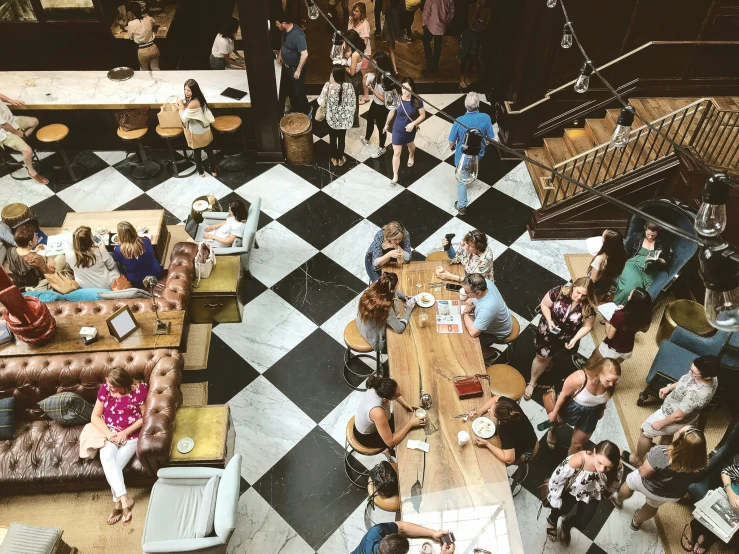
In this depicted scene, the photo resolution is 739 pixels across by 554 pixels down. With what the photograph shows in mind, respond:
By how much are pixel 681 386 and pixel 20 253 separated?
5694 mm

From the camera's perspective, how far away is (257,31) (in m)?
6.48

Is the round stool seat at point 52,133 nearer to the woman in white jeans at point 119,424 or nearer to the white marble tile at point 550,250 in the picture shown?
the woman in white jeans at point 119,424

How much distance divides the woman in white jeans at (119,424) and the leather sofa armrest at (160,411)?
0.45 feet

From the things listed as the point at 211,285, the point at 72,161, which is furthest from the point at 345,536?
the point at 72,161

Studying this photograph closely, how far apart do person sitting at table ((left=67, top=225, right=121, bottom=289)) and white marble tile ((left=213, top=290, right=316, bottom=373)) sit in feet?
3.59

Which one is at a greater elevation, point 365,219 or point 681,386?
point 681,386

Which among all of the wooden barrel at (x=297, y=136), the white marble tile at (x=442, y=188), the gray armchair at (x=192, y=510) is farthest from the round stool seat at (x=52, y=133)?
the gray armchair at (x=192, y=510)

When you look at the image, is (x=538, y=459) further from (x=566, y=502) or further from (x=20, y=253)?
(x=20, y=253)

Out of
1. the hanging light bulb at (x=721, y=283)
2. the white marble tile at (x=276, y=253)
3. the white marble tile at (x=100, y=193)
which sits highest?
the hanging light bulb at (x=721, y=283)

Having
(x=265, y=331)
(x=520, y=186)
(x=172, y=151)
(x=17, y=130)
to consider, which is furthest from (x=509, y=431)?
(x=17, y=130)

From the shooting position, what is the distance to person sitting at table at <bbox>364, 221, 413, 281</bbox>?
16.9 feet

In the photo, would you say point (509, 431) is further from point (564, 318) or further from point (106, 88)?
point (106, 88)

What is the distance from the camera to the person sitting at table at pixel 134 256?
5.24m

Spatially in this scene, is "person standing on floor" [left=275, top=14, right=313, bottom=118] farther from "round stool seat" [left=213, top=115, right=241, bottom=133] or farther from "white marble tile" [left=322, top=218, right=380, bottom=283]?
"white marble tile" [left=322, top=218, right=380, bottom=283]
